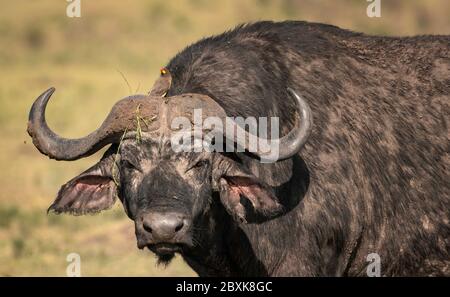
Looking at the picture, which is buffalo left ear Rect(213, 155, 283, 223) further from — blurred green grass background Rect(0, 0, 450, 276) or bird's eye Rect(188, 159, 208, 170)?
blurred green grass background Rect(0, 0, 450, 276)

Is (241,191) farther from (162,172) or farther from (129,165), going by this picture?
(129,165)

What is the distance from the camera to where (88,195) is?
891 centimetres

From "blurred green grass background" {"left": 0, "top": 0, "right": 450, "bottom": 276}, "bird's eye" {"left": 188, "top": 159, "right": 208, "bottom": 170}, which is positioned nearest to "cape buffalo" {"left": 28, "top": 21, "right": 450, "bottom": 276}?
"bird's eye" {"left": 188, "top": 159, "right": 208, "bottom": 170}

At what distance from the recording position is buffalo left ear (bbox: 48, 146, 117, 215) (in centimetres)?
883

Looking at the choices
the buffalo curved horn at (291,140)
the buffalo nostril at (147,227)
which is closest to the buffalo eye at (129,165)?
the buffalo nostril at (147,227)

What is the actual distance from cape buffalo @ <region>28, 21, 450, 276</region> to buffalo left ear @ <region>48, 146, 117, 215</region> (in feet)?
0.04

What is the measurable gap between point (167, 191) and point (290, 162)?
3.99ft

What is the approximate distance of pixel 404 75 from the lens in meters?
9.80

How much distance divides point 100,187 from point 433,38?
3.53 meters

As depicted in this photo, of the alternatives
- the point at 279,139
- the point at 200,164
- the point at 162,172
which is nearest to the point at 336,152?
the point at 279,139

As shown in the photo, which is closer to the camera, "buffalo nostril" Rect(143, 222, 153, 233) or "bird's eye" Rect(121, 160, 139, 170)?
"buffalo nostril" Rect(143, 222, 153, 233)

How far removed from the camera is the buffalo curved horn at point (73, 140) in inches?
334
